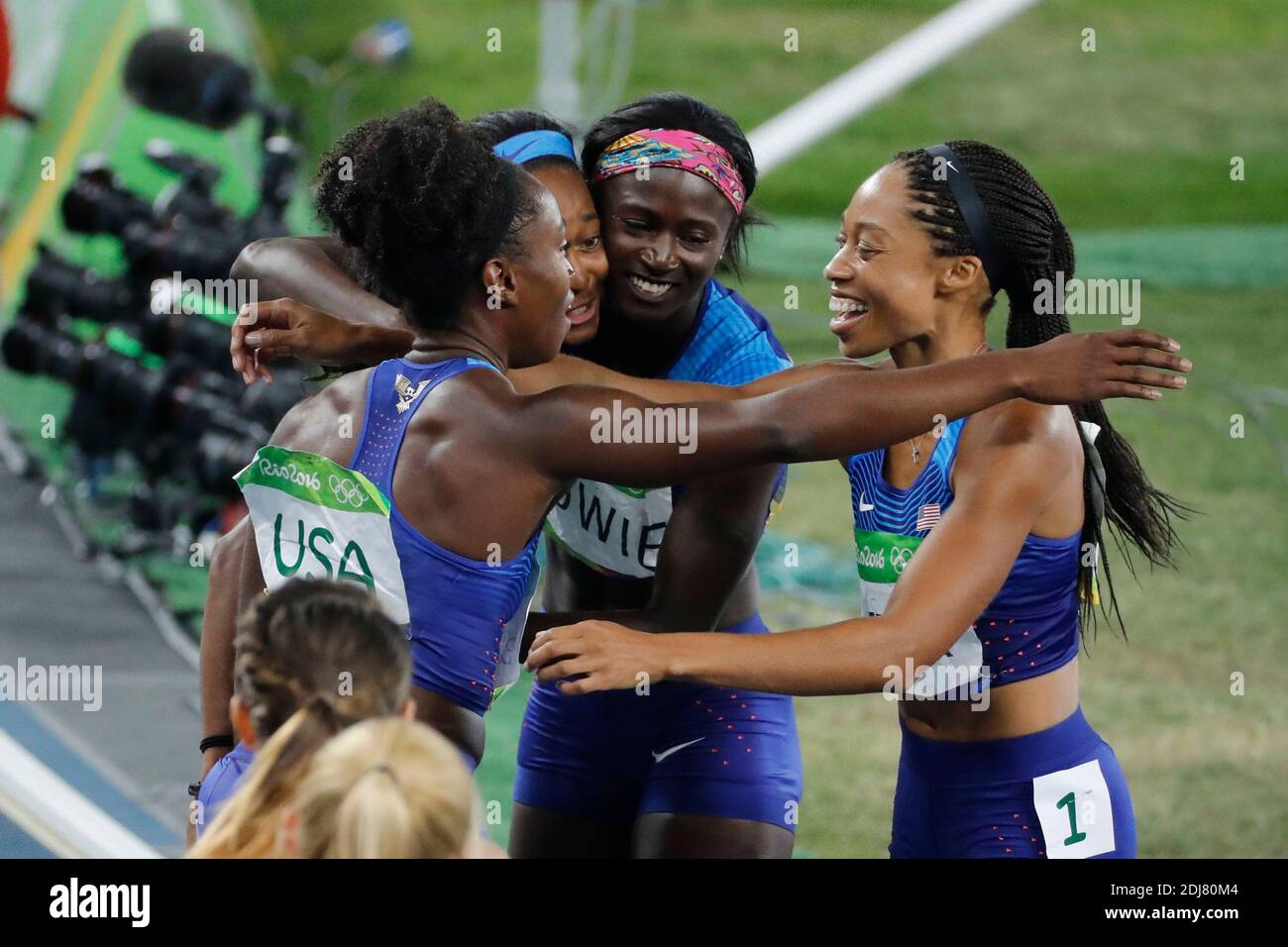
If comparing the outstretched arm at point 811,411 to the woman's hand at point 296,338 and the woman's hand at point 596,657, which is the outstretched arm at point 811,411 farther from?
the woman's hand at point 296,338

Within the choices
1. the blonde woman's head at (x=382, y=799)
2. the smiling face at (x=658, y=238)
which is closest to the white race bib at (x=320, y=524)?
the blonde woman's head at (x=382, y=799)

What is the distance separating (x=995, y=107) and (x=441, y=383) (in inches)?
641

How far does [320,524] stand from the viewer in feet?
8.81

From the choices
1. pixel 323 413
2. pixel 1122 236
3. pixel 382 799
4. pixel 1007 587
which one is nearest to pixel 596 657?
pixel 382 799

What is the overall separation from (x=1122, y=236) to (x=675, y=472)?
13.1m

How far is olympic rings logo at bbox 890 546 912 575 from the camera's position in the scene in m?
2.94

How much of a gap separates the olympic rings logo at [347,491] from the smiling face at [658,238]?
0.82 m

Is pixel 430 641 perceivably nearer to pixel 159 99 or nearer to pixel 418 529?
pixel 418 529

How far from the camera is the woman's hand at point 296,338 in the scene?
2994 mm

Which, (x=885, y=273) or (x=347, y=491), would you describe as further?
(x=885, y=273)

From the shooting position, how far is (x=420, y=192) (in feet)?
8.82

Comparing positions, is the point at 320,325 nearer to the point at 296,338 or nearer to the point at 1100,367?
the point at 296,338

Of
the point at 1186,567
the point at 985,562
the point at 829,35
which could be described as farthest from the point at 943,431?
the point at 829,35

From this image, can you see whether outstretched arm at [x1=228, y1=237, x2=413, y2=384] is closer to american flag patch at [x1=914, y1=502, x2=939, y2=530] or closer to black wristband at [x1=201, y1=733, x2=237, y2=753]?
black wristband at [x1=201, y1=733, x2=237, y2=753]
